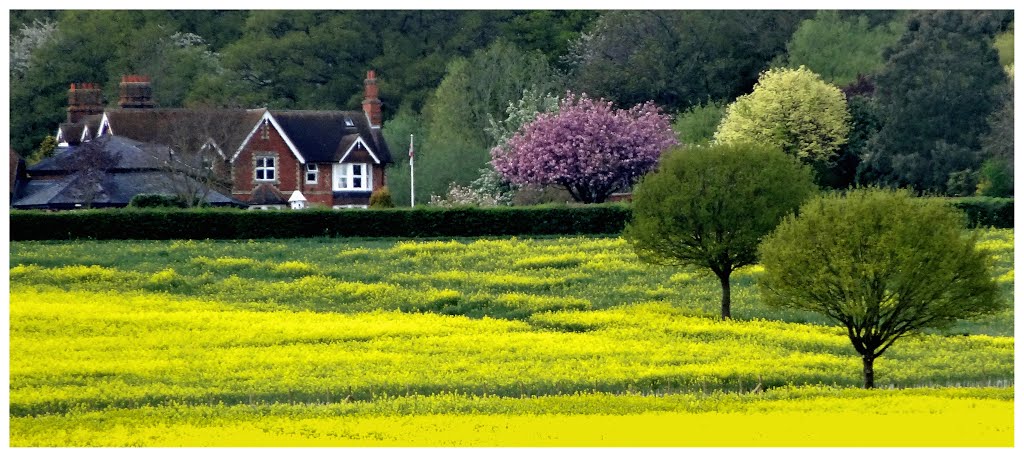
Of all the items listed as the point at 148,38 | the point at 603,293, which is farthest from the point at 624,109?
the point at 603,293

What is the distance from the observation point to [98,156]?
7794 cm

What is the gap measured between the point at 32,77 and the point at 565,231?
118 ft

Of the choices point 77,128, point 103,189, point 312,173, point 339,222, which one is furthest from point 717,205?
point 77,128

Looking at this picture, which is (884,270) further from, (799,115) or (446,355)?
(799,115)

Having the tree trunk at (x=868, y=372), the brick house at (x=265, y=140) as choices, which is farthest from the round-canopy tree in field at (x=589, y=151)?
the tree trunk at (x=868, y=372)

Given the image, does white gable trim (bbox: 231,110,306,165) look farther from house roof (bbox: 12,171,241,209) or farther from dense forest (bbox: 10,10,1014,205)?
house roof (bbox: 12,171,241,209)

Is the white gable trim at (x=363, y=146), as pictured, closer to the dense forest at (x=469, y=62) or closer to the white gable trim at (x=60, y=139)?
the dense forest at (x=469, y=62)

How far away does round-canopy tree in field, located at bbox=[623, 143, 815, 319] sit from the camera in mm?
53656

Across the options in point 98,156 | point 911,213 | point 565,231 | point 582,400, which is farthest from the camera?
point 98,156

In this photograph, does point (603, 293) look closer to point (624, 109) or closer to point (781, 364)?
point (781, 364)

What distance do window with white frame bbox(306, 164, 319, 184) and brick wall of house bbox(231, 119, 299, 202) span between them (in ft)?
2.03

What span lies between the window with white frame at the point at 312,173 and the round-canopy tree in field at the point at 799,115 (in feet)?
62.6

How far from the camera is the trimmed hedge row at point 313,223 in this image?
218 feet

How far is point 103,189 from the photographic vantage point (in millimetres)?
76688
